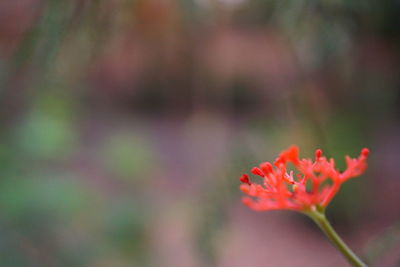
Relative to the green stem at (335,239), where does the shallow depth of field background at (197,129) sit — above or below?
above

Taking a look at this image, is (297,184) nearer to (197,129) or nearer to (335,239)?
(335,239)

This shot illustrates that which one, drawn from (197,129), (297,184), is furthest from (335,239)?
(197,129)

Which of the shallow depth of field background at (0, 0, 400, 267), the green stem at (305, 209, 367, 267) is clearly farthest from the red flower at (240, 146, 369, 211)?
the shallow depth of field background at (0, 0, 400, 267)

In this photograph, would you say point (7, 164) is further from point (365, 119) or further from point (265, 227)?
point (265, 227)

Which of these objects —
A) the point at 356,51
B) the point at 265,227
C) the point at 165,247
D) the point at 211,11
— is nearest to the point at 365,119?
the point at 356,51

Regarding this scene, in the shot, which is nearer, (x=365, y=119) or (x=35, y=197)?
(x=365, y=119)

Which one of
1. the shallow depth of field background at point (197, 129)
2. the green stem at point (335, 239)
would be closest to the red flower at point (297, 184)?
the green stem at point (335, 239)

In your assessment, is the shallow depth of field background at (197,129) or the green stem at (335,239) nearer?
the green stem at (335,239)

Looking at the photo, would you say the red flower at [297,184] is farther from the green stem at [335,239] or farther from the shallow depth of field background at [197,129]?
the shallow depth of field background at [197,129]
